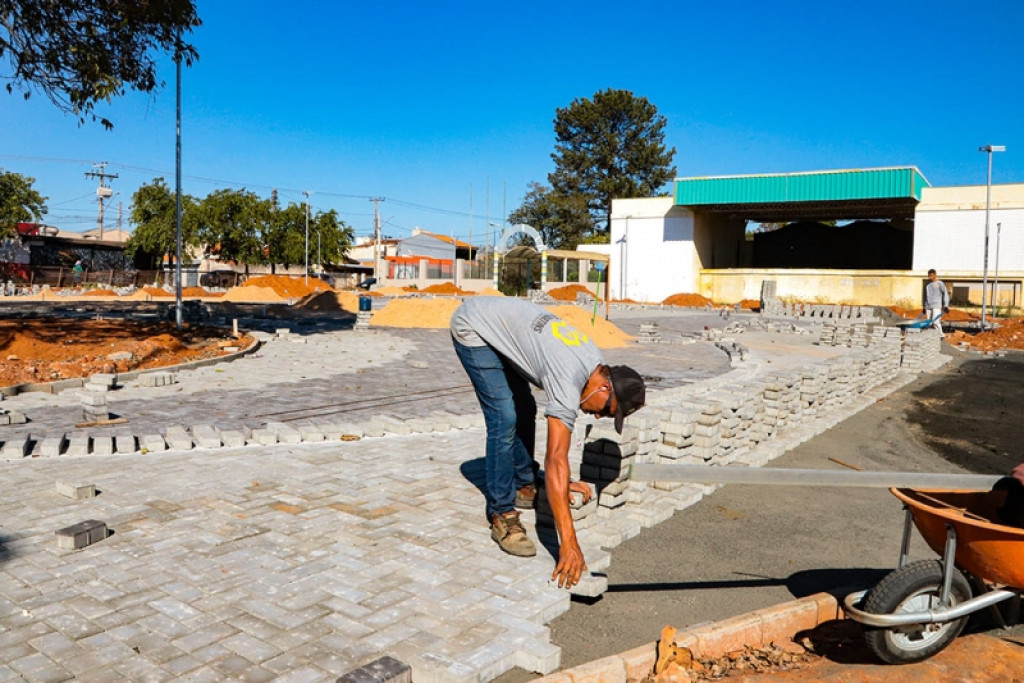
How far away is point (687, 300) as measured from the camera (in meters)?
40.5

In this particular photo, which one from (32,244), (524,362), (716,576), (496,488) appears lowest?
(716,576)

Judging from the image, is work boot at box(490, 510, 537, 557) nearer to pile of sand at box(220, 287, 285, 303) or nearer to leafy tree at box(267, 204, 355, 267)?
pile of sand at box(220, 287, 285, 303)

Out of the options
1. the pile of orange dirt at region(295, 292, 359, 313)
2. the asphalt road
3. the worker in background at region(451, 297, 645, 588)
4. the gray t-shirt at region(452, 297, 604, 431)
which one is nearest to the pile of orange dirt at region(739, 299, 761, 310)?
the pile of orange dirt at region(295, 292, 359, 313)

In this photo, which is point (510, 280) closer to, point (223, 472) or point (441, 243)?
point (441, 243)

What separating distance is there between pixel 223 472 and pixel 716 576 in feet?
12.8

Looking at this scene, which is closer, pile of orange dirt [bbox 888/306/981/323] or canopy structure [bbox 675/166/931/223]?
pile of orange dirt [bbox 888/306/981/323]

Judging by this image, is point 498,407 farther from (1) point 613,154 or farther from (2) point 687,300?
(1) point 613,154

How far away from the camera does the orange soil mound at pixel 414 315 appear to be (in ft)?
74.7

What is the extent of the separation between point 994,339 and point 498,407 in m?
23.7

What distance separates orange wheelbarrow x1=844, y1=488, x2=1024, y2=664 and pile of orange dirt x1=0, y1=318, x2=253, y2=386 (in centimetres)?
1089

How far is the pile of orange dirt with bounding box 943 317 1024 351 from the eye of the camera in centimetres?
2134

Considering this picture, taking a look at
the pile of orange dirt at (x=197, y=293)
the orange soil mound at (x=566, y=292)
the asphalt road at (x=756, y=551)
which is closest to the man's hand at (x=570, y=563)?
the asphalt road at (x=756, y=551)

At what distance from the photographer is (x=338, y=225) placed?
59.6 m

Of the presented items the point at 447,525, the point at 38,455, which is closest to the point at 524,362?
the point at 447,525
